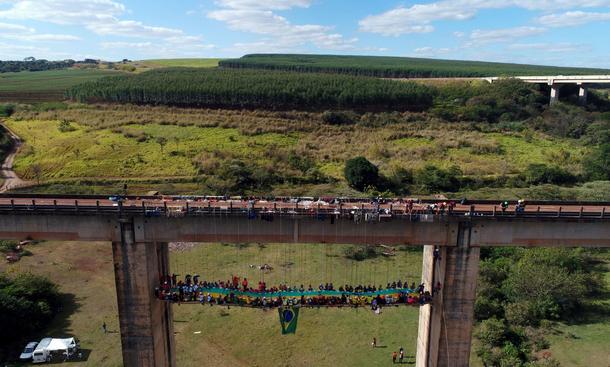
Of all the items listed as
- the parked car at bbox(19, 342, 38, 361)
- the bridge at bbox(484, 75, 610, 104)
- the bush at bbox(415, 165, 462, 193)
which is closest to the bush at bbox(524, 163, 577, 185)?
the bush at bbox(415, 165, 462, 193)

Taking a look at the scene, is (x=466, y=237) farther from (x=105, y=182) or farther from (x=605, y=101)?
(x=605, y=101)

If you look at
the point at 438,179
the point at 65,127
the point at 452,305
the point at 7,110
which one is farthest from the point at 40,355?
the point at 7,110

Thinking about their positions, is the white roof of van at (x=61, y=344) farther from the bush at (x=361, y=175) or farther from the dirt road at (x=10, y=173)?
the bush at (x=361, y=175)

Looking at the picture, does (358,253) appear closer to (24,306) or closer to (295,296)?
(295,296)

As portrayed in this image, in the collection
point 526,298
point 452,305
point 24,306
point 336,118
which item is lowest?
point 526,298

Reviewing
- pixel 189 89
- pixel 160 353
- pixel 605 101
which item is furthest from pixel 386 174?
pixel 605 101

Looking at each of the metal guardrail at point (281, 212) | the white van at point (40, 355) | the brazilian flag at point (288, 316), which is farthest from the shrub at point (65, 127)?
the brazilian flag at point (288, 316)
